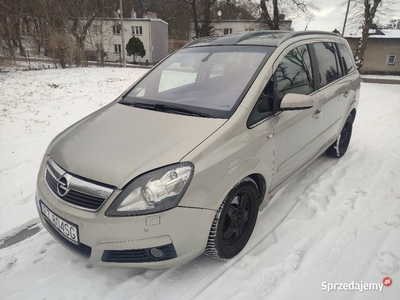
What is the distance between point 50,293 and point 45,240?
2.30 ft

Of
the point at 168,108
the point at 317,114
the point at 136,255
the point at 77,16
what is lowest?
the point at 136,255

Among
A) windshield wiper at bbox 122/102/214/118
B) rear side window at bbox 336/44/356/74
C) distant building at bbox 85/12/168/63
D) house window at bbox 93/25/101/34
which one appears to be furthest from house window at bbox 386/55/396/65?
windshield wiper at bbox 122/102/214/118

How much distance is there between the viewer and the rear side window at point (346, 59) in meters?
4.05

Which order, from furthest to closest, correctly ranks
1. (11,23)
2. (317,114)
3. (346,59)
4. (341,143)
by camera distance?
(11,23)
(341,143)
(346,59)
(317,114)

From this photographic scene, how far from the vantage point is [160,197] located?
71.1 inches

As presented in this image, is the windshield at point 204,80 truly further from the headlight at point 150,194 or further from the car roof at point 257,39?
the headlight at point 150,194

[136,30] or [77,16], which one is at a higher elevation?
[77,16]

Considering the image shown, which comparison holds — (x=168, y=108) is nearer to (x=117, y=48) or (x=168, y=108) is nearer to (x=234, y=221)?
(x=234, y=221)

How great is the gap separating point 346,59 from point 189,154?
3.53 meters

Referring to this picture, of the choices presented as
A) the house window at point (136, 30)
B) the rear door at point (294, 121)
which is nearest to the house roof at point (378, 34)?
the house window at point (136, 30)

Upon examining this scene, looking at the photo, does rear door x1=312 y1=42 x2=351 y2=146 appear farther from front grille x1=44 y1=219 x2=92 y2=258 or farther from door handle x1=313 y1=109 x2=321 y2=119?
front grille x1=44 y1=219 x2=92 y2=258

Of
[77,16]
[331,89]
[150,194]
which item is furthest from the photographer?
[77,16]

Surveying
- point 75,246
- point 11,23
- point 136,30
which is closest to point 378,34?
point 136,30

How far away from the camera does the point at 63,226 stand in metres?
1.99
